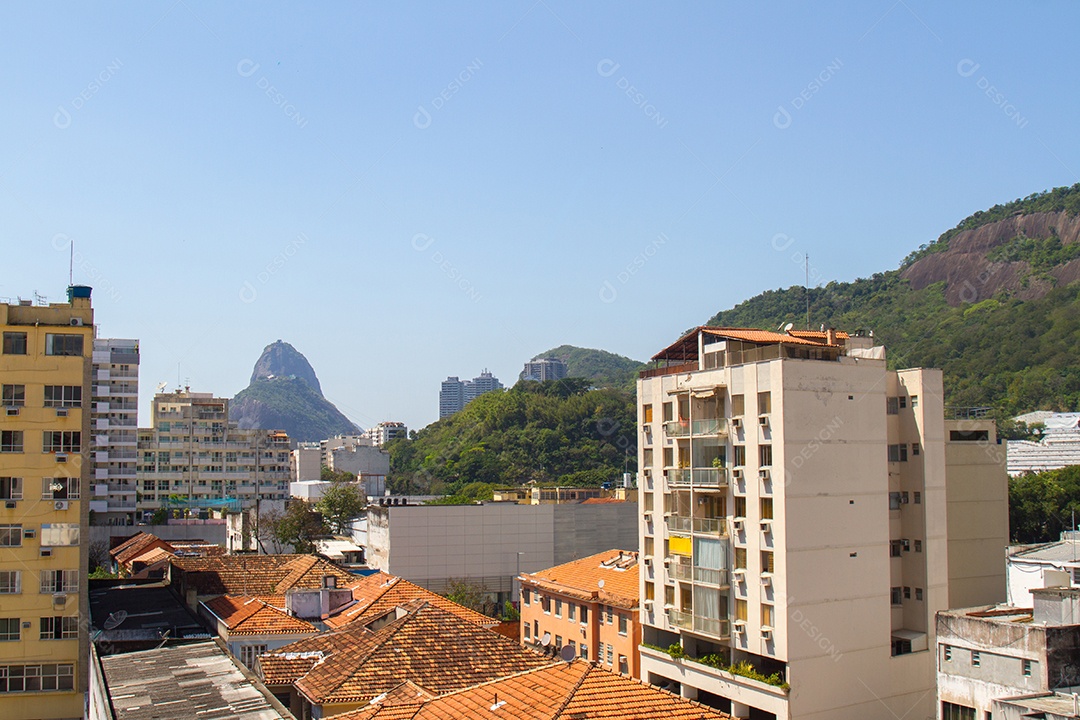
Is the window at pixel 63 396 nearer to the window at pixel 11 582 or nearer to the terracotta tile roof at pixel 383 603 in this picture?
the window at pixel 11 582

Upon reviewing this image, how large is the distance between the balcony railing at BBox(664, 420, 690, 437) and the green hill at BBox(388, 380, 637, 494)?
100316 millimetres

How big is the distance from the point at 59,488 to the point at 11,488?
4.97 feet

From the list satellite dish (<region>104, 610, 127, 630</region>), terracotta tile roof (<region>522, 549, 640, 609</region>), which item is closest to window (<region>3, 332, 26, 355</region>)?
satellite dish (<region>104, 610, 127, 630</region>)

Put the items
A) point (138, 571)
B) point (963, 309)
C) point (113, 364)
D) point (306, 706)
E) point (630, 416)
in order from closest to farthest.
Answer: point (306, 706), point (138, 571), point (113, 364), point (630, 416), point (963, 309)

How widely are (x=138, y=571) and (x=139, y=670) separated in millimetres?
35751

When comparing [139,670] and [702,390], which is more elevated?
[702,390]

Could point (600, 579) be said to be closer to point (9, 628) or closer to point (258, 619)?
point (258, 619)

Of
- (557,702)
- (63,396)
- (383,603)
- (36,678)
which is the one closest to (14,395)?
(63,396)

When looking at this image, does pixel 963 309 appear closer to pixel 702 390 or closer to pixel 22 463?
pixel 702 390

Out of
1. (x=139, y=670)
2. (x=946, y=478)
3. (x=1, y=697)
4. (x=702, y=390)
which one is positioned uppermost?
(x=702, y=390)

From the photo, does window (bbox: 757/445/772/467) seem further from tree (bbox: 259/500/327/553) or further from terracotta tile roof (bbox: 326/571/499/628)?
tree (bbox: 259/500/327/553)

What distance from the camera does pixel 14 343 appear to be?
109 ft

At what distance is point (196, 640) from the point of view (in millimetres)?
31938

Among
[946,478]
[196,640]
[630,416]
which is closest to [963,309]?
[630,416]
